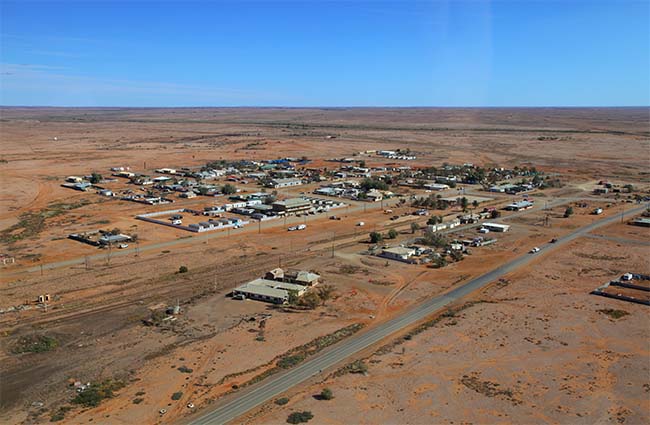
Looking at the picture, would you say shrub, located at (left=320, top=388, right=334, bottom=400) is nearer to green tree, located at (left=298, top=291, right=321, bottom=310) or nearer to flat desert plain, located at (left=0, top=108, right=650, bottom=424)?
flat desert plain, located at (left=0, top=108, right=650, bottom=424)

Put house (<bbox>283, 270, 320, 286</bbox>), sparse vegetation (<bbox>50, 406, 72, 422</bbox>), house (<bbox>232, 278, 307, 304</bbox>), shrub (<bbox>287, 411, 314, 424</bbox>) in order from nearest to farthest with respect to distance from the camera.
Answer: shrub (<bbox>287, 411, 314, 424</bbox>)
sparse vegetation (<bbox>50, 406, 72, 422</bbox>)
house (<bbox>232, 278, 307, 304</bbox>)
house (<bbox>283, 270, 320, 286</bbox>)

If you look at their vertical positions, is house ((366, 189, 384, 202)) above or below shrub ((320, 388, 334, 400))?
above

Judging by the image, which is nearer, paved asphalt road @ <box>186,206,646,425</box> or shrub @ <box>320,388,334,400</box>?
paved asphalt road @ <box>186,206,646,425</box>

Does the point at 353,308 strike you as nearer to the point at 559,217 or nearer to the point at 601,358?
the point at 601,358

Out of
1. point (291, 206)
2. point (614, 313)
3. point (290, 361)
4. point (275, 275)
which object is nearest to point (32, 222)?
point (291, 206)

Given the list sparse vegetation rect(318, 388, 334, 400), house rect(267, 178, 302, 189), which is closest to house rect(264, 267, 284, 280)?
sparse vegetation rect(318, 388, 334, 400)

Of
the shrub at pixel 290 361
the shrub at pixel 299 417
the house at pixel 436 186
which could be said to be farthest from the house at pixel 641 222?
the shrub at pixel 299 417
